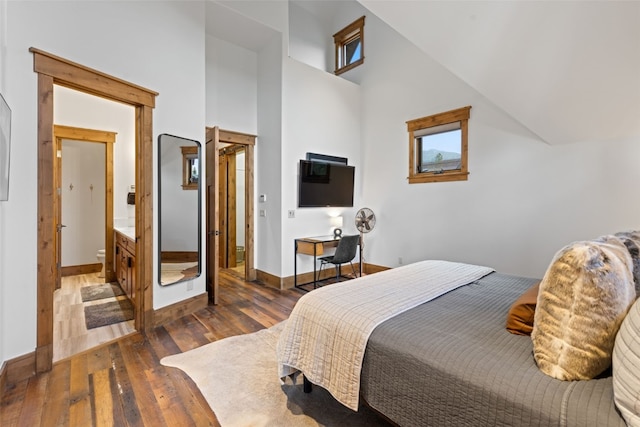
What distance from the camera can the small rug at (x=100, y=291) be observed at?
3.92m

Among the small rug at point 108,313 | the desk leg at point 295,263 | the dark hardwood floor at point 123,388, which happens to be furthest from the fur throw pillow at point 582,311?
the small rug at point 108,313

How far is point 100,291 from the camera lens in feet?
13.7

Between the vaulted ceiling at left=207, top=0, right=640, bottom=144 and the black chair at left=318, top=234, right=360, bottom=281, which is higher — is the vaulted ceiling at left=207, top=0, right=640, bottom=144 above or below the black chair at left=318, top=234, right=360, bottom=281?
above

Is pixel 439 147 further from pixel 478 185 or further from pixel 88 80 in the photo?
pixel 88 80

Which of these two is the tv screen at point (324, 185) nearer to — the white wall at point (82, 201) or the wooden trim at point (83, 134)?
the wooden trim at point (83, 134)

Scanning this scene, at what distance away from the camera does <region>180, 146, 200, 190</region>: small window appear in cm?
330

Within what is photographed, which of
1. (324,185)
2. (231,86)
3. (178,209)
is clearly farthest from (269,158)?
(178,209)

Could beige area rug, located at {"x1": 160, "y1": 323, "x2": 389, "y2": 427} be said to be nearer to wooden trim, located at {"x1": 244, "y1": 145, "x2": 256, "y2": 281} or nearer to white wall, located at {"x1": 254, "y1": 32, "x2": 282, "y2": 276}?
white wall, located at {"x1": 254, "y1": 32, "x2": 282, "y2": 276}

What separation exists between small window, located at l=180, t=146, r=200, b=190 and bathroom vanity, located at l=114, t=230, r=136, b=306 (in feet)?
2.87

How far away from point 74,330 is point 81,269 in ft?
8.74

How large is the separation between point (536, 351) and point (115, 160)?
5.81m

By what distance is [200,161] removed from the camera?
3.46 m

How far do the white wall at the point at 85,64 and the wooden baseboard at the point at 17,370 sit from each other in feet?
0.14

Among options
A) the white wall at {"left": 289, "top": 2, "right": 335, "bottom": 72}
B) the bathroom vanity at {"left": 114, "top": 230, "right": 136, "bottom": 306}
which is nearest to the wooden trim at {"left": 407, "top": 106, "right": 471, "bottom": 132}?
the white wall at {"left": 289, "top": 2, "right": 335, "bottom": 72}
